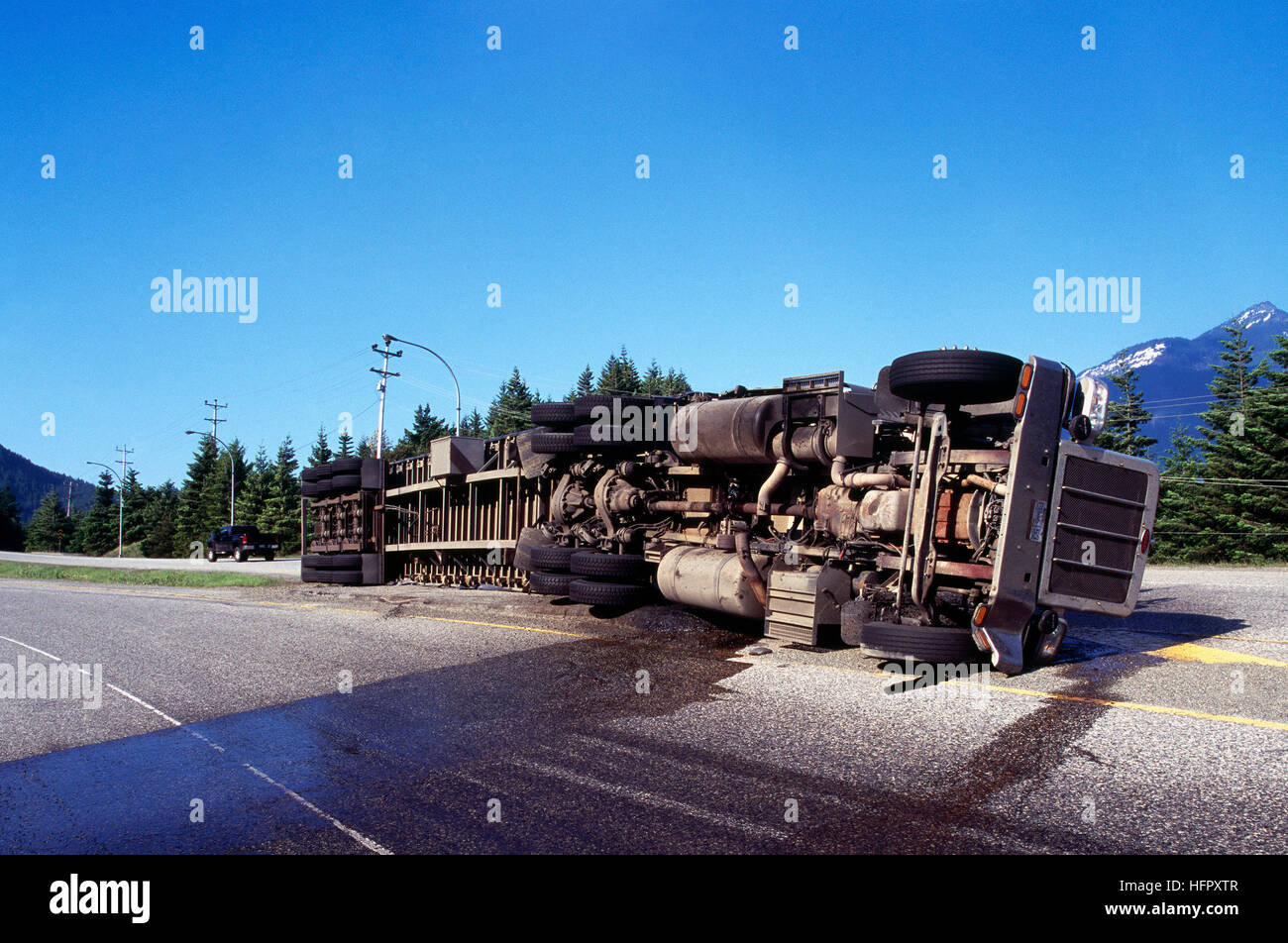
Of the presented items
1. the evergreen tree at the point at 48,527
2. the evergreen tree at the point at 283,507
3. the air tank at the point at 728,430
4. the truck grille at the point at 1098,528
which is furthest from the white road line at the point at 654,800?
the evergreen tree at the point at 48,527

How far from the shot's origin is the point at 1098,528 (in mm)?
6742

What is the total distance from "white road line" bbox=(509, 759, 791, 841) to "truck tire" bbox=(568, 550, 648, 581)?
563cm

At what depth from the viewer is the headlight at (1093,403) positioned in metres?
6.66

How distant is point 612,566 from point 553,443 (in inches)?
109

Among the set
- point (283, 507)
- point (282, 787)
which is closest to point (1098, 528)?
point (282, 787)

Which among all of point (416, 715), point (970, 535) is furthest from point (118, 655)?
point (970, 535)

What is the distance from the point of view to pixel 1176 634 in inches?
346

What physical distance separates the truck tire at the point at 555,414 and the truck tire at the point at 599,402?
0.92 ft

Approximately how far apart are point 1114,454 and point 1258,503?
29.1 metres

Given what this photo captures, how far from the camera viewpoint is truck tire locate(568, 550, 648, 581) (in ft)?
35.3

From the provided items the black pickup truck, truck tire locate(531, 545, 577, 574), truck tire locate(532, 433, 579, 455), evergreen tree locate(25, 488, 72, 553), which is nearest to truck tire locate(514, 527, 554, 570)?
truck tire locate(531, 545, 577, 574)

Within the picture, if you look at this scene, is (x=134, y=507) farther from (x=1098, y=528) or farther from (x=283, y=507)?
(x=1098, y=528)

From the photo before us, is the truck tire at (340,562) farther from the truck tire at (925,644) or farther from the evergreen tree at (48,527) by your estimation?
the evergreen tree at (48,527)

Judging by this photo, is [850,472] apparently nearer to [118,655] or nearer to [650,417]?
[650,417]
